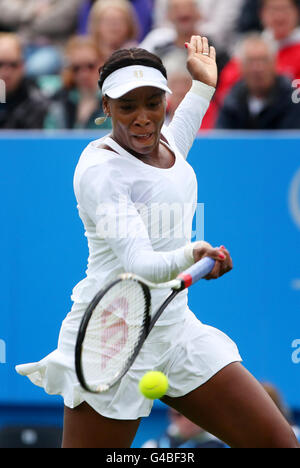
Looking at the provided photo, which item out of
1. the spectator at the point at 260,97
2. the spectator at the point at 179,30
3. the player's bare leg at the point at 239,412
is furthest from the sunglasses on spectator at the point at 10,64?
the player's bare leg at the point at 239,412

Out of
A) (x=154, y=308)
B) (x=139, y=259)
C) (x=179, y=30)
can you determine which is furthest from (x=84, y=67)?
(x=139, y=259)

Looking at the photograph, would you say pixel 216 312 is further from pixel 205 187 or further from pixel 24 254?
pixel 24 254

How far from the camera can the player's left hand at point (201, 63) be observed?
4047 millimetres

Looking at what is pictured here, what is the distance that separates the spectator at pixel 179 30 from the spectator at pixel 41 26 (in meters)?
0.83

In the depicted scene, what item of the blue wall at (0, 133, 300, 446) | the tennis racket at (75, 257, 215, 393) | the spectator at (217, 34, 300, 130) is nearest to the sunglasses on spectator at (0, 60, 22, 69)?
the blue wall at (0, 133, 300, 446)

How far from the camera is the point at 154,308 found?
349 centimetres

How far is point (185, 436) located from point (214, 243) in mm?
1119

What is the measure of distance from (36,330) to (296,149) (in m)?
1.90

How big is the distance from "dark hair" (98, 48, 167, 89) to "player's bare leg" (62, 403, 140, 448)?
1204mm

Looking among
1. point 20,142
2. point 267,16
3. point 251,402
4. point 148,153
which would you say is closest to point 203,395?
point 251,402

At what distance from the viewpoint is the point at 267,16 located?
6.55m

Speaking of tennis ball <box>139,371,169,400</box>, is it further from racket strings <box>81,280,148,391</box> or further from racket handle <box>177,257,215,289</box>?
racket handle <box>177,257,215,289</box>

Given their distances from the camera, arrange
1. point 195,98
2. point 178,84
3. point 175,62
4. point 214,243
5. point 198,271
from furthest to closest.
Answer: point 175,62 → point 178,84 → point 214,243 → point 195,98 → point 198,271

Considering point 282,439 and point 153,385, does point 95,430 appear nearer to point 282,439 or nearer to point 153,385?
point 153,385
